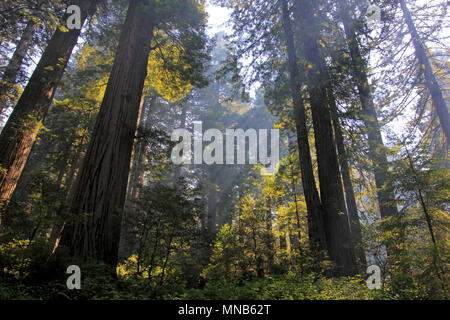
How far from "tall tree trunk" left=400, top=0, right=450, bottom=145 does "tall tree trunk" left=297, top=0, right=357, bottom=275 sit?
3268mm

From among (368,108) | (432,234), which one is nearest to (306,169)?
(432,234)

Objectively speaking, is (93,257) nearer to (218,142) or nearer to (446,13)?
(446,13)

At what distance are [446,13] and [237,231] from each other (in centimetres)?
1062

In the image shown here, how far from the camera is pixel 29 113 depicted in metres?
5.73

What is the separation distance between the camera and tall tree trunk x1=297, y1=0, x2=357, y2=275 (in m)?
5.97

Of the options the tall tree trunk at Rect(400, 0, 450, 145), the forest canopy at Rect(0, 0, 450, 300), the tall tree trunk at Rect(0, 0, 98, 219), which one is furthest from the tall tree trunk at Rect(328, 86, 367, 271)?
the tall tree trunk at Rect(0, 0, 98, 219)

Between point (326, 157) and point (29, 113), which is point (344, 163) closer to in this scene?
point (326, 157)

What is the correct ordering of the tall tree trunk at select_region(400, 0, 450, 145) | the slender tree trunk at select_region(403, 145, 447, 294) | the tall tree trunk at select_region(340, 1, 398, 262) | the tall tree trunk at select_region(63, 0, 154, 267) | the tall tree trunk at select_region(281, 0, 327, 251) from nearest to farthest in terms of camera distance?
the slender tree trunk at select_region(403, 145, 447, 294) < the tall tree trunk at select_region(63, 0, 154, 267) < the tall tree trunk at select_region(281, 0, 327, 251) < the tall tree trunk at select_region(340, 1, 398, 262) < the tall tree trunk at select_region(400, 0, 450, 145)

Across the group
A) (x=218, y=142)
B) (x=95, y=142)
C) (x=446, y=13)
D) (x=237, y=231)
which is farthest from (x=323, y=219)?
(x=218, y=142)

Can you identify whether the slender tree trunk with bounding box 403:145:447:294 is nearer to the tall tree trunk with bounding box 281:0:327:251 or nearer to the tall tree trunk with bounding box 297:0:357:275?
the tall tree trunk with bounding box 297:0:357:275

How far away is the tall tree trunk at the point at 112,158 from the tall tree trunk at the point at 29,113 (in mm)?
1616

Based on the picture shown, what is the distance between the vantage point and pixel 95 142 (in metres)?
5.45

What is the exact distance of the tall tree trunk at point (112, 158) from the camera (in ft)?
15.3
